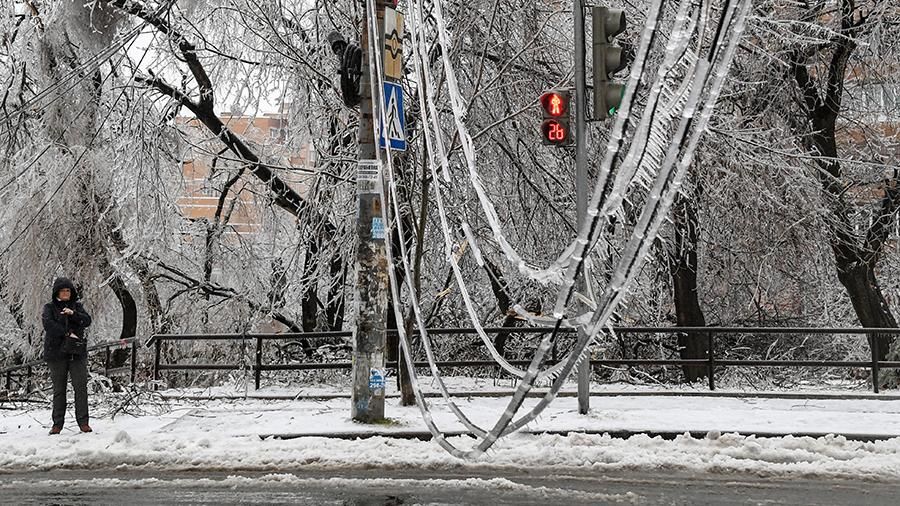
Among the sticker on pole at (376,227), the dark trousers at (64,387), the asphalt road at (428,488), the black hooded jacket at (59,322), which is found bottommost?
the asphalt road at (428,488)

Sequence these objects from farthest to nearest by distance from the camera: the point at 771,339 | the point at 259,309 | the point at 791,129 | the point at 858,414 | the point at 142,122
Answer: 1. the point at 771,339
2. the point at 259,309
3. the point at 791,129
4. the point at 142,122
5. the point at 858,414

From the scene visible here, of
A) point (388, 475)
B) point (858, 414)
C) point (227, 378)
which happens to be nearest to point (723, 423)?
point (858, 414)

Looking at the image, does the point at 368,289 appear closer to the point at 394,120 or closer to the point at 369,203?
the point at 369,203

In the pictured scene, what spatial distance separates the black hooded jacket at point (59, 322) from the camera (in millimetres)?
10023

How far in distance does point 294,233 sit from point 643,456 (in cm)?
1254

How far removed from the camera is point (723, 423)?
32.5 ft

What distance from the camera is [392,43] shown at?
386 inches

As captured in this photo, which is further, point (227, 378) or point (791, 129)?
point (227, 378)

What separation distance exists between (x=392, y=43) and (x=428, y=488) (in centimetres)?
489

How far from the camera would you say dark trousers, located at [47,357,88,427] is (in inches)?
389

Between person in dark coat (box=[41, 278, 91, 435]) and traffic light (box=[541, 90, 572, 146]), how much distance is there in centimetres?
552

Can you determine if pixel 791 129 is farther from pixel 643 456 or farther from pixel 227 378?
pixel 227 378

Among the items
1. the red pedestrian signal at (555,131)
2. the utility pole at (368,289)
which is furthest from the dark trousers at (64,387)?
the red pedestrian signal at (555,131)

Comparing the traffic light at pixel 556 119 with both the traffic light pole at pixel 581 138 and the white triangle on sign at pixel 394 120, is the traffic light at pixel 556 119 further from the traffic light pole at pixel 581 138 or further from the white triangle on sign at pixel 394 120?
the white triangle on sign at pixel 394 120
